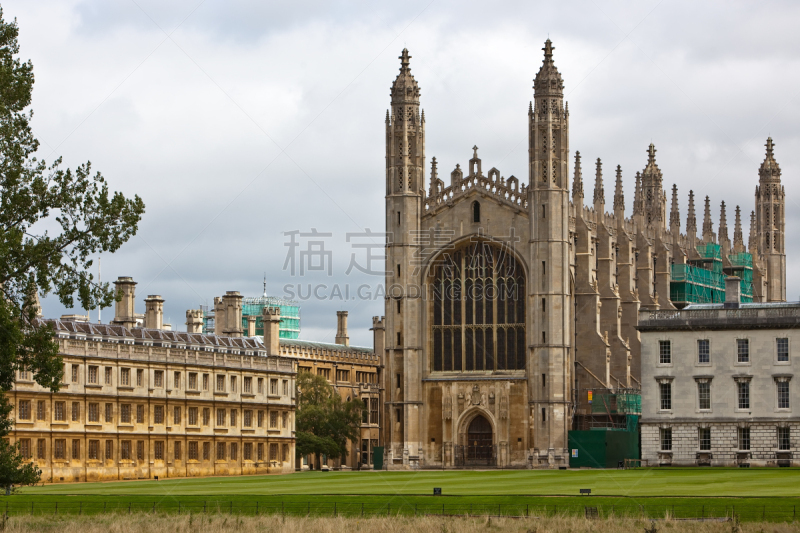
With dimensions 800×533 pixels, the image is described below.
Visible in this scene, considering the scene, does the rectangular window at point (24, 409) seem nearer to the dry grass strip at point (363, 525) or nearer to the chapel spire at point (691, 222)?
the dry grass strip at point (363, 525)

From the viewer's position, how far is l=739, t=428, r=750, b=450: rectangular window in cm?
7794

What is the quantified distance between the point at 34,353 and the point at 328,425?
199ft

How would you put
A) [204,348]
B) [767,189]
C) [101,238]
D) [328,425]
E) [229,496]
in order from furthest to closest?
1. [767,189]
2. [328,425]
3. [204,348]
4. [229,496]
5. [101,238]

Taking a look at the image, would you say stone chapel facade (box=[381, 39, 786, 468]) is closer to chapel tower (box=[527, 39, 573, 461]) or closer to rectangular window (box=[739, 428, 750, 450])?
chapel tower (box=[527, 39, 573, 461])

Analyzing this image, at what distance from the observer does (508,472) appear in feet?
263

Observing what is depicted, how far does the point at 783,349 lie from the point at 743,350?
88.3 inches

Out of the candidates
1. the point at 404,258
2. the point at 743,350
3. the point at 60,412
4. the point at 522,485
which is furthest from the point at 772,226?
the point at 60,412

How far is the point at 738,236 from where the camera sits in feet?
401

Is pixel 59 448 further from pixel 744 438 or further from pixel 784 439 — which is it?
pixel 784 439

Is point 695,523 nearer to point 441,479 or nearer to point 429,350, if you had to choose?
point 441,479

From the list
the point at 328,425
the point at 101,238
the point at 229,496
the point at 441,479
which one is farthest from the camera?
the point at 328,425

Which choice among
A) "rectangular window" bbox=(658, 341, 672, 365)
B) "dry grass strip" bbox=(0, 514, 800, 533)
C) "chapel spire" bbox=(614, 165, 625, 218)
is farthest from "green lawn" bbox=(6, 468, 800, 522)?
"chapel spire" bbox=(614, 165, 625, 218)

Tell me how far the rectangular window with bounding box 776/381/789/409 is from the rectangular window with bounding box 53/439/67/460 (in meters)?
38.8

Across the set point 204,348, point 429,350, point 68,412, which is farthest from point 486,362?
point 68,412
